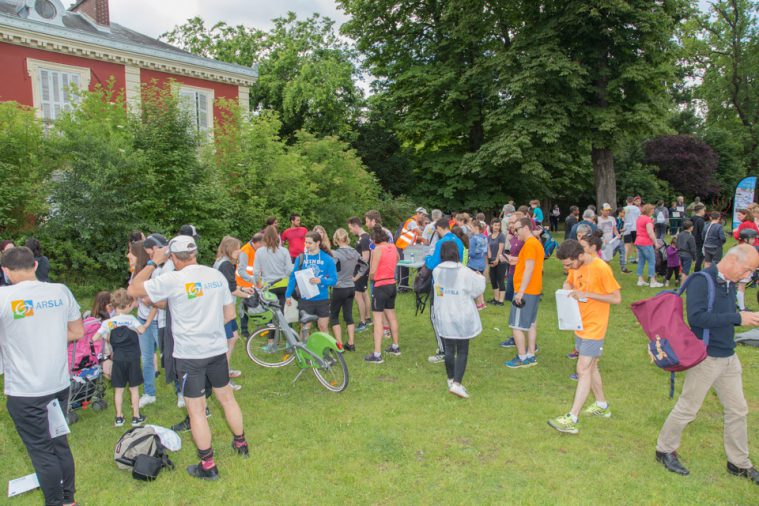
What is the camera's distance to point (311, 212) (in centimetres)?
1688

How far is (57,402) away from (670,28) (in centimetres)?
2395

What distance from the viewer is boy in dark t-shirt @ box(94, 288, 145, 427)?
208 inches

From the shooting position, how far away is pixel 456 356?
6.26 meters

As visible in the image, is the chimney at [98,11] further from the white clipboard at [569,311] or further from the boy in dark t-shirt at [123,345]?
the white clipboard at [569,311]

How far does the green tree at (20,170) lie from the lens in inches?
449

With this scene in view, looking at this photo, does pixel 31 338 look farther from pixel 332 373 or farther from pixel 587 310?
pixel 587 310

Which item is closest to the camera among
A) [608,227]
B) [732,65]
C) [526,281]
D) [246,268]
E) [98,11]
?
[526,281]

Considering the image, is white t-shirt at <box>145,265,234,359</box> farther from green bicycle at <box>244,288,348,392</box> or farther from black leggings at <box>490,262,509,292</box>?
black leggings at <box>490,262,509,292</box>

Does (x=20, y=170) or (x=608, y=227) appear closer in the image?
(x=20, y=170)

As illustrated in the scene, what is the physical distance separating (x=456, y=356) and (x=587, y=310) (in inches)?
66.1

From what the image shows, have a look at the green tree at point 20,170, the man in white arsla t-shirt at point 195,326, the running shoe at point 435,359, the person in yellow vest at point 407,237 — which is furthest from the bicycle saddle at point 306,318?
the green tree at point 20,170

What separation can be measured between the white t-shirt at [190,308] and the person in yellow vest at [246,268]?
138 inches

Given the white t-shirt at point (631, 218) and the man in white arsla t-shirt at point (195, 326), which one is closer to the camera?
the man in white arsla t-shirt at point (195, 326)

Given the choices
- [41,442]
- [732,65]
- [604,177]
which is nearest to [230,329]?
[41,442]
